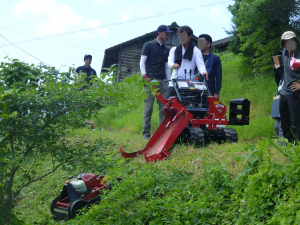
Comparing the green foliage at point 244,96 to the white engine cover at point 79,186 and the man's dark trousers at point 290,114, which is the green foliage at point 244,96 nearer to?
the man's dark trousers at point 290,114

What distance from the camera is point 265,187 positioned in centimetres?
269

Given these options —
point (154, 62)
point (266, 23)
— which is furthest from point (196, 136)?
point (266, 23)

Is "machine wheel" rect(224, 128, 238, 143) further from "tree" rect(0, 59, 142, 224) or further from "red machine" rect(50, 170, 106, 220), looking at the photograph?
"tree" rect(0, 59, 142, 224)

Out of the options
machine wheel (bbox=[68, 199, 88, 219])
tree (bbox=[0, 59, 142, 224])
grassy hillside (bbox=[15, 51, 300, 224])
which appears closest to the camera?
tree (bbox=[0, 59, 142, 224])

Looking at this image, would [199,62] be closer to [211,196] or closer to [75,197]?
[211,196]

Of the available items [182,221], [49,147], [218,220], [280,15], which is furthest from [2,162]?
[280,15]

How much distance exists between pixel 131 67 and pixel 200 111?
52.2ft

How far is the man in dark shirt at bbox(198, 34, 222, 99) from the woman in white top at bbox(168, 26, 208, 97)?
0.41 meters

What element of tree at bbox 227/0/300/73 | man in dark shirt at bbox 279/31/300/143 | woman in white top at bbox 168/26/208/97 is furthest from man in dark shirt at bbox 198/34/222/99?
tree at bbox 227/0/300/73

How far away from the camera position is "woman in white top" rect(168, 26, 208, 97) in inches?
216

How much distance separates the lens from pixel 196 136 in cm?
493

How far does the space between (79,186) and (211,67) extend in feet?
10.9

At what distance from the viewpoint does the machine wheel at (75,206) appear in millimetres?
3633

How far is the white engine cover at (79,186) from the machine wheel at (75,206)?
18 centimetres
